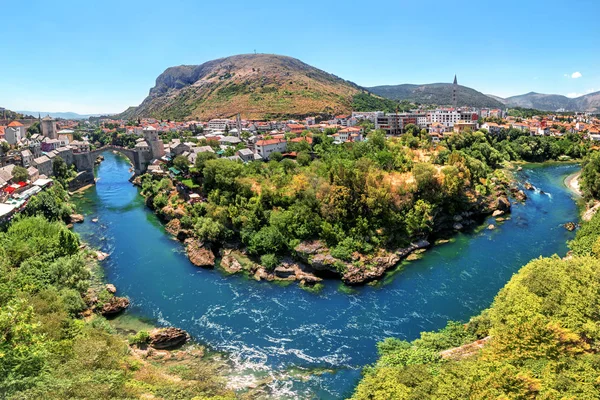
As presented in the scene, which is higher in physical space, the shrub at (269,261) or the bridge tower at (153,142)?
the bridge tower at (153,142)

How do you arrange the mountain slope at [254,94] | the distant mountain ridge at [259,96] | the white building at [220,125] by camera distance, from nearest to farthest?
the white building at [220,125]
the distant mountain ridge at [259,96]
the mountain slope at [254,94]

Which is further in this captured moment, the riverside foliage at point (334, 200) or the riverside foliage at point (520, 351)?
the riverside foliage at point (334, 200)

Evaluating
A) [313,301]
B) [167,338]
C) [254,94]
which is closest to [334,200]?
[313,301]

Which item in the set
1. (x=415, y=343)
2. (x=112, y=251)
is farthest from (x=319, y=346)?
(x=112, y=251)

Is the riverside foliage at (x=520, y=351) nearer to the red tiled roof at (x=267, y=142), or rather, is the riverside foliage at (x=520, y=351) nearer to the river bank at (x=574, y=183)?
the river bank at (x=574, y=183)

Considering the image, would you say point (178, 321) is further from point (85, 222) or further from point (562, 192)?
point (562, 192)

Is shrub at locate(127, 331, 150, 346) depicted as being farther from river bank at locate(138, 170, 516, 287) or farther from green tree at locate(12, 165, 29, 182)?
green tree at locate(12, 165, 29, 182)

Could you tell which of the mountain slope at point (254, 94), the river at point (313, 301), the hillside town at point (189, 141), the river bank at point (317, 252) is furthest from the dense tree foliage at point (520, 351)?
the mountain slope at point (254, 94)
